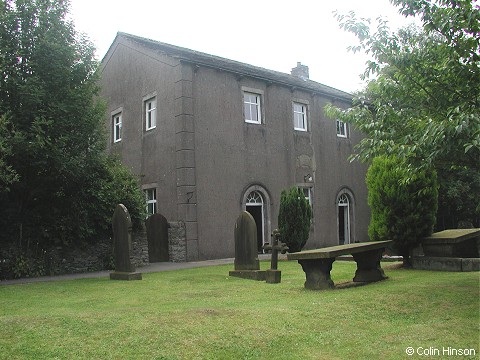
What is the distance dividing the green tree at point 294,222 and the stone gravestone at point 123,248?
810cm

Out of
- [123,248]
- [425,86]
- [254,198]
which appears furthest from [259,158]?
[425,86]

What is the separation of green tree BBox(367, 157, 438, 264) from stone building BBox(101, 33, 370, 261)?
27.5ft

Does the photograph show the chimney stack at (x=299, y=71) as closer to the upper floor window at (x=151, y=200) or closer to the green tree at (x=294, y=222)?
the green tree at (x=294, y=222)

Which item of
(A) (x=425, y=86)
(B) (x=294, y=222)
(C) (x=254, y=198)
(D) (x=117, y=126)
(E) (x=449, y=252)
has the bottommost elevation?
(E) (x=449, y=252)

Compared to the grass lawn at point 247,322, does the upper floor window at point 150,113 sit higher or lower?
higher

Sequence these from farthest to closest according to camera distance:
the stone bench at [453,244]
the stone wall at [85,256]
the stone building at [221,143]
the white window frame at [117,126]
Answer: the white window frame at [117,126] < the stone building at [221,143] < the stone wall at [85,256] < the stone bench at [453,244]

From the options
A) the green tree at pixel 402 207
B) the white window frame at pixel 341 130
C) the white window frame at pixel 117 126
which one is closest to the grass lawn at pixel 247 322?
the green tree at pixel 402 207

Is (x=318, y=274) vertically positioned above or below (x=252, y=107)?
below

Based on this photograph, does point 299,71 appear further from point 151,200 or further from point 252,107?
point 151,200

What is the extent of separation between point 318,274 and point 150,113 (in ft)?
47.3

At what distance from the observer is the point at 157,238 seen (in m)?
18.6

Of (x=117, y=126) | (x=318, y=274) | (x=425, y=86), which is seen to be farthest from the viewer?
(x=117, y=126)

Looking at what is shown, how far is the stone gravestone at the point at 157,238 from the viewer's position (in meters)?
18.5

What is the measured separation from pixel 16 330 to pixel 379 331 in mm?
4811
